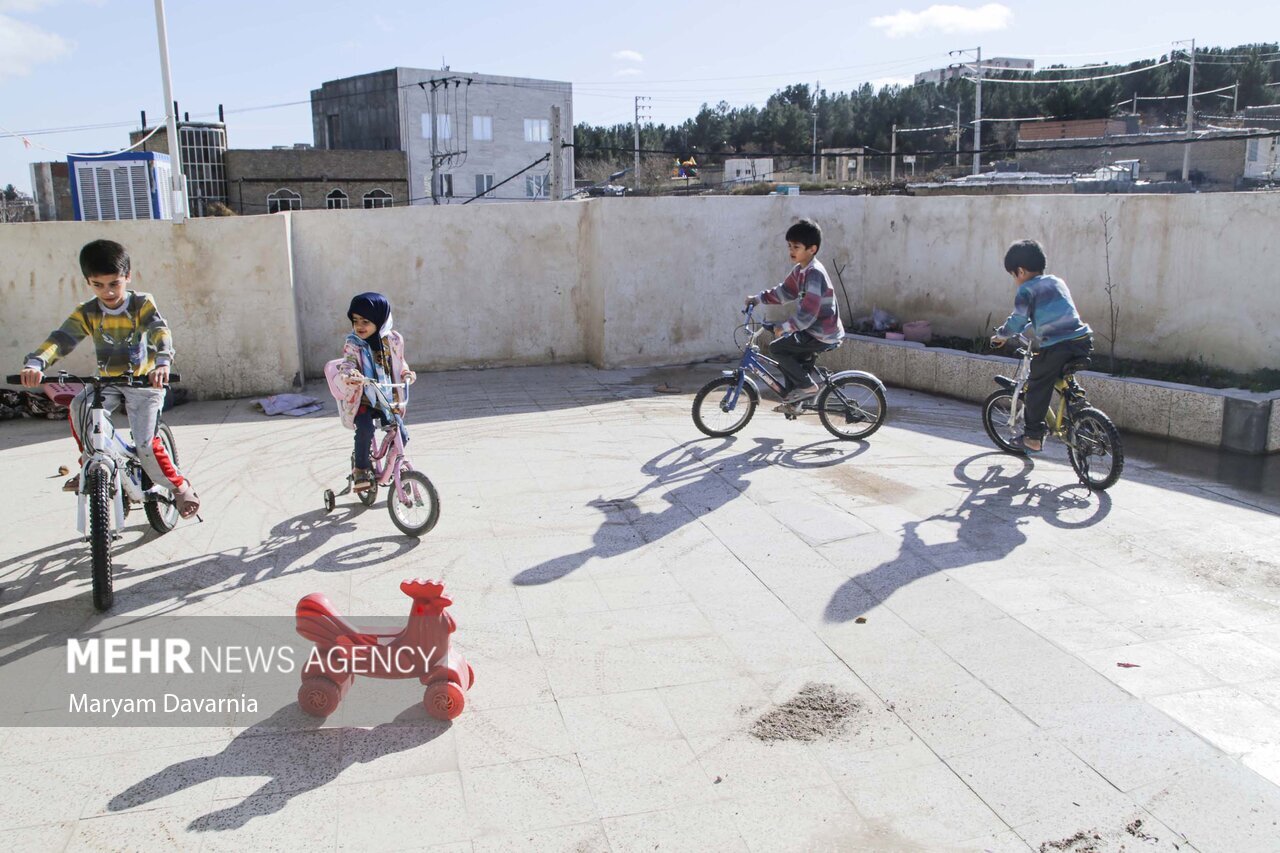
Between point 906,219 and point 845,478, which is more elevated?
point 906,219

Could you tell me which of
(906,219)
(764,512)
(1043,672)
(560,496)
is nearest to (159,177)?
(906,219)

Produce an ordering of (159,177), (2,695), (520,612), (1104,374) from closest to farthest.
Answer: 1. (2,695)
2. (520,612)
3. (1104,374)
4. (159,177)

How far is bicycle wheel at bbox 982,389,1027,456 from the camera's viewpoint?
762 cm

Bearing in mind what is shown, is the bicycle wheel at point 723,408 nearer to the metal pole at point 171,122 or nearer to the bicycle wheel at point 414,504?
the bicycle wheel at point 414,504

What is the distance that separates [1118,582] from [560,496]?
3604mm

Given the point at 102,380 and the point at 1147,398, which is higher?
the point at 102,380

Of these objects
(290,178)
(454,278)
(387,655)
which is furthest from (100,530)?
(290,178)

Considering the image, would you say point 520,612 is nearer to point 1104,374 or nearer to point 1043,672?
point 1043,672

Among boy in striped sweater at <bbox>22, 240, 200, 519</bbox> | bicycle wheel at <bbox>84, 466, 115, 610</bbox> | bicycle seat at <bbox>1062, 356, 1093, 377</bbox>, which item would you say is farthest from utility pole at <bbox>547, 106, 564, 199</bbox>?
bicycle wheel at <bbox>84, 466, 115, 610</bbox>

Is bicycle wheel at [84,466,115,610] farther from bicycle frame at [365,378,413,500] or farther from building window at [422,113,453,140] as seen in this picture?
building window at [422,113,453,140]

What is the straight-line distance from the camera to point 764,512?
21.2 ft

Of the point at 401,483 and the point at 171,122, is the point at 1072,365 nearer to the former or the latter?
the point at 401,483

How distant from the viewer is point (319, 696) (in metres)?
3.88

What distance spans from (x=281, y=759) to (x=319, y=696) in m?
0.31
